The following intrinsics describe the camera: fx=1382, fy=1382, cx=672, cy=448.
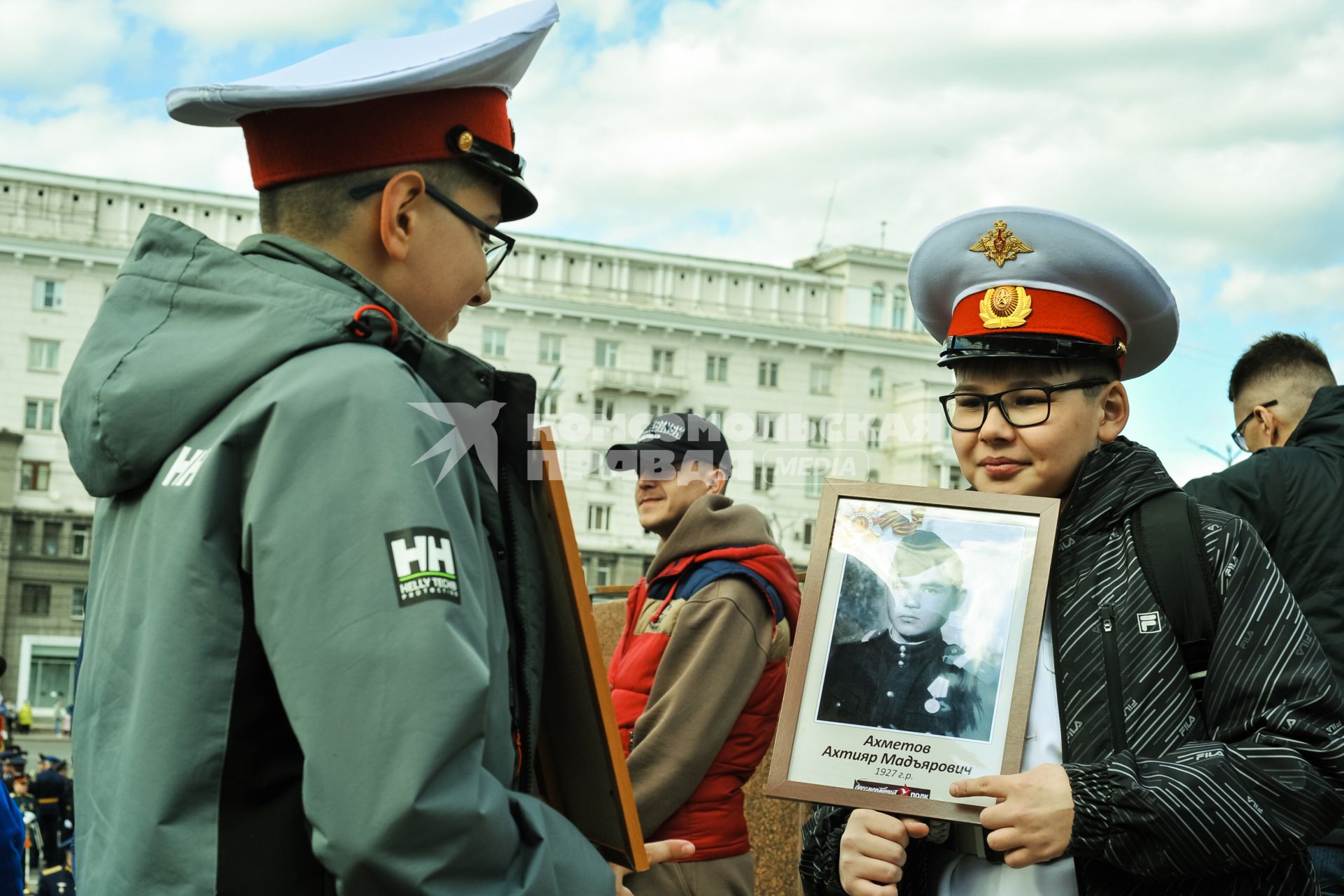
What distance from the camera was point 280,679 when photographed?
1.69 meters

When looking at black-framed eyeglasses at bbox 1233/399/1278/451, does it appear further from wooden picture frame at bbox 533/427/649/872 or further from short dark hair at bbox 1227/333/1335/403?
wooden picture frame at bbox 533/427/649/872

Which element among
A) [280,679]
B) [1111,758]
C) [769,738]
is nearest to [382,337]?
[280,679]

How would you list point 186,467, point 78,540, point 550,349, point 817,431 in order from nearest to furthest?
1. point 186,467
2. point 78,540
3. point 550,349
4. point 817,431

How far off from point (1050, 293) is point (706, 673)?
6.29ft

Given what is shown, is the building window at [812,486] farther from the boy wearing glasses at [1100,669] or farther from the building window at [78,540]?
the boy wearing glasses at [1100,669]

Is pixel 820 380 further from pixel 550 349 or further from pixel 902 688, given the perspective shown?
pixel 902 688

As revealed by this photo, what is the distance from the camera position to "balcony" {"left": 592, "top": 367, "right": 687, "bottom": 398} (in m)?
62.4

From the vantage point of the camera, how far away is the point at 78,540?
178 feet

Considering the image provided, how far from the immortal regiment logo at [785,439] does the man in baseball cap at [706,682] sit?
48.8 meters

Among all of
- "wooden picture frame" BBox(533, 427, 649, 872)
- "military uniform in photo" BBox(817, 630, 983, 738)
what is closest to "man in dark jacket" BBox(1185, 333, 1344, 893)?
"military uniform in photo" BBox(817, 630, 983, 738)

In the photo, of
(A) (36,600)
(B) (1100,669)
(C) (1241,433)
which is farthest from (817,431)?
(B) (1100,669)

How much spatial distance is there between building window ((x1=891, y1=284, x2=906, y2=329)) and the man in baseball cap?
67914mm

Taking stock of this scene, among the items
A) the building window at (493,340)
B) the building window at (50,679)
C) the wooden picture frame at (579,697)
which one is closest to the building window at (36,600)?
the building window at (50,679)

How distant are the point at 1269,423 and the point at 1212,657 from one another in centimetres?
363
